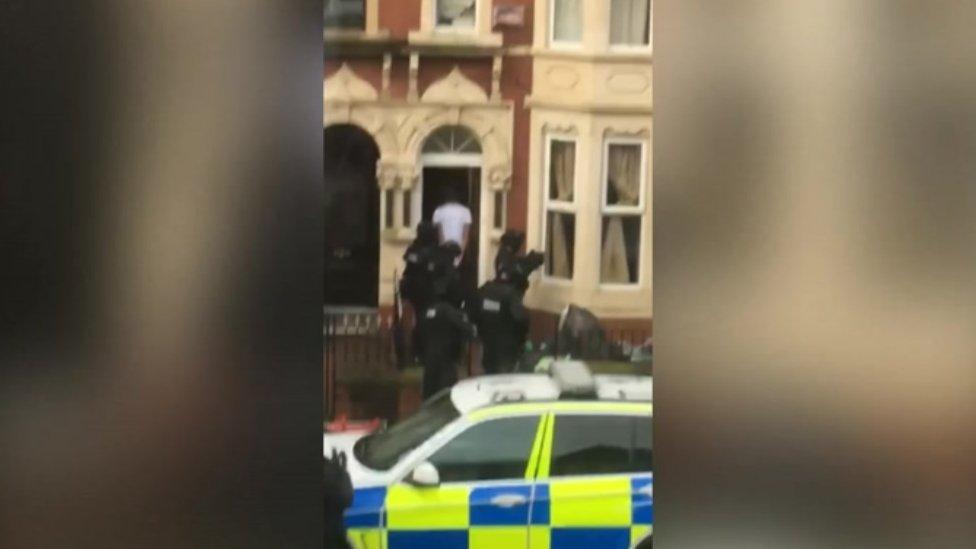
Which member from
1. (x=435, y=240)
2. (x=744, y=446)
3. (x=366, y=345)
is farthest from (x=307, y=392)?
(x=744, y=446)

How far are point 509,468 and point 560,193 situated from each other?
23cm

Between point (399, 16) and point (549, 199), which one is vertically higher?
point (399, 16)

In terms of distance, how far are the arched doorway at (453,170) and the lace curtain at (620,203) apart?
0.36ft

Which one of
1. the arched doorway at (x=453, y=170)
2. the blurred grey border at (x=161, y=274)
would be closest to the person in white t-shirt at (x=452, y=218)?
the arched doorway at (x=453, y=170)

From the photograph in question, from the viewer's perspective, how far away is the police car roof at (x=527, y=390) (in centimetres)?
91

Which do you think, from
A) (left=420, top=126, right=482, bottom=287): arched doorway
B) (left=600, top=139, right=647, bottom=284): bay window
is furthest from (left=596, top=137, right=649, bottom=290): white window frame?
(left=420, top=126, right=482, bottom=287): arched doorway

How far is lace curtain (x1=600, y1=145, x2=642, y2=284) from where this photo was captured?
914mm

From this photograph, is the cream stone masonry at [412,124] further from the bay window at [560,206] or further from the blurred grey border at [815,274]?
the blurred grey border at [815,274]

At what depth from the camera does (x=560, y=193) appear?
914 millimetres

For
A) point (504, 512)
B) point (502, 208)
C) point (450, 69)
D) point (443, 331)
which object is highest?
point (450, 69)

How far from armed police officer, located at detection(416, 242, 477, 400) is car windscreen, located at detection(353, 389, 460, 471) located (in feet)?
0.04

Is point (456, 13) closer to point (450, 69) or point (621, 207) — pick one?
point (450, 69)

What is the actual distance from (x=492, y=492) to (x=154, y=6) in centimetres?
49

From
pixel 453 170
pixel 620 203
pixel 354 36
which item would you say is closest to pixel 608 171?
pixel 620 203
